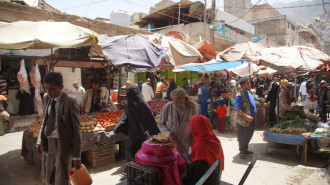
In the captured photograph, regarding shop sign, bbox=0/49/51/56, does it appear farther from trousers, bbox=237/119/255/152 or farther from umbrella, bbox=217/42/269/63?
trousers, bbox=237/119/255/152

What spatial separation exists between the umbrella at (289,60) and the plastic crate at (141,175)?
481 cm

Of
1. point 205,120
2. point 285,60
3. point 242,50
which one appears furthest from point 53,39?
point 242,50

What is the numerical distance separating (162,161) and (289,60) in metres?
4.96

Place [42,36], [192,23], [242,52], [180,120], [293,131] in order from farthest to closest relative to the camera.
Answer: [192,23]
[242,52]
[293,131]
[42,36]
[180,120]

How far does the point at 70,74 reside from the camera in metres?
9.86

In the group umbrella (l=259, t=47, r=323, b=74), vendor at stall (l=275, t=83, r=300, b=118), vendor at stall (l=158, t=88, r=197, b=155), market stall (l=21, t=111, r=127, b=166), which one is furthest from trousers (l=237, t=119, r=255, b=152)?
market stall (l=21, t=111, r=127, b=166)

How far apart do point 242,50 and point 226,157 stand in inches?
156

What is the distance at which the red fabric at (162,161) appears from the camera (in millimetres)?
1968

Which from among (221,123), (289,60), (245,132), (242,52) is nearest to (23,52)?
(221,123)

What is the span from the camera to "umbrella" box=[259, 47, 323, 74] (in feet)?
17.5

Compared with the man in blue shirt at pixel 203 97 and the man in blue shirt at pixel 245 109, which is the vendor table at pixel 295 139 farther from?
the man in blue shirt at pixel 203 97


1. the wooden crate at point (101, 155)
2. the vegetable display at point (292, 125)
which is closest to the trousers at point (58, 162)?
the wooden crate at point (101, 155)

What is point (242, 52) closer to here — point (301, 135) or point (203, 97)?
point (203, 97)

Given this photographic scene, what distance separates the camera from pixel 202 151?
7.68 feet
